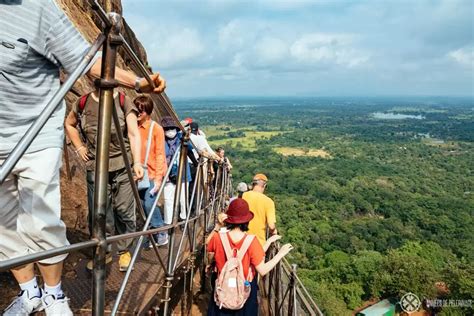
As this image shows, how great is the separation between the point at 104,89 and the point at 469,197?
239 feet

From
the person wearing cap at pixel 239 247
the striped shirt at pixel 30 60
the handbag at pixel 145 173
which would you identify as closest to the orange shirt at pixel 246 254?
the person wearing cap at pixel 239 247

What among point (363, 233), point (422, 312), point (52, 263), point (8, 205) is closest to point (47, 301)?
point (52, 263)

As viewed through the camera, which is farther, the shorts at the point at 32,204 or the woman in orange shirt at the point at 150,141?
the woman in orange shirt at the point at 150,141

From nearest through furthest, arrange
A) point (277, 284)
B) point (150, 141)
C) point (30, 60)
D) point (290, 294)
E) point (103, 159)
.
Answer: point (103, 159)
point (30, 60)
point (290, 294)
point (150, 141)
point (277, 284)

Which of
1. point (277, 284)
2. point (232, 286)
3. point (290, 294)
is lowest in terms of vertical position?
point (277, 284)

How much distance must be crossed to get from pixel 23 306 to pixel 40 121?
1.24 m

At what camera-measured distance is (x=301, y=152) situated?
10506cm

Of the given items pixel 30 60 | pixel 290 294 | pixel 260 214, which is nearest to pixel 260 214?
pixel 260 214

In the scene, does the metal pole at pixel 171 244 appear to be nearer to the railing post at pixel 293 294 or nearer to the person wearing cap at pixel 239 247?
the person wearing cap at pixel 239 247

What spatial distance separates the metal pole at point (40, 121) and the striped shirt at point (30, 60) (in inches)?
19.5

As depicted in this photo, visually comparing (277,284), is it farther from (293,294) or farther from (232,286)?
(232,286)

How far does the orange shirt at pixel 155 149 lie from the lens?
365 cm

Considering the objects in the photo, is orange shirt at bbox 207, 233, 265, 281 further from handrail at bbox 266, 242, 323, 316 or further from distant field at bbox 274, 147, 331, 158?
distant field at bbox 274, 147, 331, 158

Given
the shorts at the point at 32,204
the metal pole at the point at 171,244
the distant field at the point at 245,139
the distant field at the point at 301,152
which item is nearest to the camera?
the shorts at the point at 32,204
